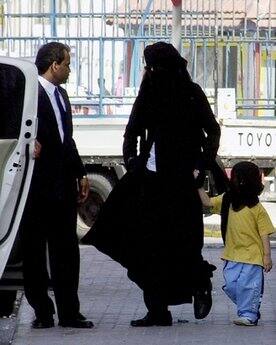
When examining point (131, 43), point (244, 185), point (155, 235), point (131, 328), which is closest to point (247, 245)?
point (244, 185)

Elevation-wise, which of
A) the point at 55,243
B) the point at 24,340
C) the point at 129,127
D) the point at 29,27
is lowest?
the point at 24,340

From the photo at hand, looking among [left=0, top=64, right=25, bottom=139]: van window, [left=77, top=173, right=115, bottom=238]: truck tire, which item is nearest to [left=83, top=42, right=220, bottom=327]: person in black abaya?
[left=0, top=64, right=25, bottom=139]: van window

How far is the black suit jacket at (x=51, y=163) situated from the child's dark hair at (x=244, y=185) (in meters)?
0.97

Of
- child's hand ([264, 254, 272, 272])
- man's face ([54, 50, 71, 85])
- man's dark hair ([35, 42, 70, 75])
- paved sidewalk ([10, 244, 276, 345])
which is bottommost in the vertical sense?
paved sidewalk ([10, 244, 276, 345])

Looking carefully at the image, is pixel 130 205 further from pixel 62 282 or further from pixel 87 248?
pixel 87 248

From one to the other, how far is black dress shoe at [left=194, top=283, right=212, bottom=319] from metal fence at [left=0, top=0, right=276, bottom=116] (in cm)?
675

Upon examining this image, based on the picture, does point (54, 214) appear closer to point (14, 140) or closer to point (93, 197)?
point (14, 140)

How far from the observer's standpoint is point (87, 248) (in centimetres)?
1454

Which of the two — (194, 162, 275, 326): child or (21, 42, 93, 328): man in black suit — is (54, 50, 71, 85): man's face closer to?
(21, 42, 93, 328): man in black suit

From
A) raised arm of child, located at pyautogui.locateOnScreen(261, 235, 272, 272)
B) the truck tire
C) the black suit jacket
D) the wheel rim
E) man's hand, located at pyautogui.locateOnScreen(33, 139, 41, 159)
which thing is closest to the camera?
man's hand, located at pyautogui.locateOnScreen(33, 139, 41, 159)

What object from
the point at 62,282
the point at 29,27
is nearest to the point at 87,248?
the point at 29,27

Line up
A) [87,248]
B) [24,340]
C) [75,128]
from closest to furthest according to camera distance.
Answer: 1. [24,340]
2. [87,248]
3. [75,128]

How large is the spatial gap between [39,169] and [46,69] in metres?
0.64

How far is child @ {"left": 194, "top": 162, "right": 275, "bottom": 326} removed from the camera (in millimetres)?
9023
